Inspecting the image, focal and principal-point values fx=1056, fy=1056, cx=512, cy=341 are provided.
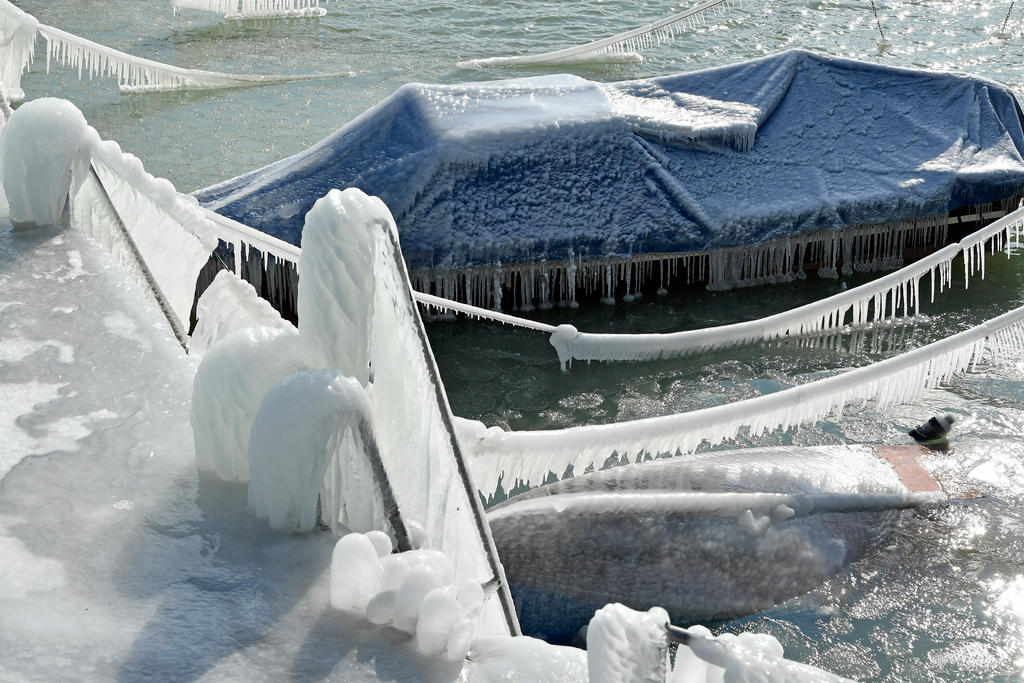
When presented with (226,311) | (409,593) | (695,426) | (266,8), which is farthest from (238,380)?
(266,8)

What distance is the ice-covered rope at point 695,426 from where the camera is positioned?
4.00m

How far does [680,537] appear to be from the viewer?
4195 millimetres

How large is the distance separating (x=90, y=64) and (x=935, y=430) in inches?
326

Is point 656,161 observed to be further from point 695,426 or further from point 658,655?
point 658,655

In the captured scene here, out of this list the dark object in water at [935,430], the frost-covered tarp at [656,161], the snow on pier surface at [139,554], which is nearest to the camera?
the snow on pier surface at [139,554]

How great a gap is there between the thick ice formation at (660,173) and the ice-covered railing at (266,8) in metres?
6.09

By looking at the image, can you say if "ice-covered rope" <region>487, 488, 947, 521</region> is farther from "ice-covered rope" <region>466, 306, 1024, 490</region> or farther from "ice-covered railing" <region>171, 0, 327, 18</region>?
"ice-covered railing" <region>171, 0, 327, 18</region>

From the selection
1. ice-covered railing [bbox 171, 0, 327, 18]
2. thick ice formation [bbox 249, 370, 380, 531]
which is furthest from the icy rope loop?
ice-covered railing [bbox 171, 0, 327, 18]

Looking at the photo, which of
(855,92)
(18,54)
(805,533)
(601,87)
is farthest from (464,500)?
(18,54)

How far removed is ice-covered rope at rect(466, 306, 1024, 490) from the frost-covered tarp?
7.90ft

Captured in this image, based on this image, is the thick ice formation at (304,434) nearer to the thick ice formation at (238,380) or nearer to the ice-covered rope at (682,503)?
the thick ice formation at (238,380)

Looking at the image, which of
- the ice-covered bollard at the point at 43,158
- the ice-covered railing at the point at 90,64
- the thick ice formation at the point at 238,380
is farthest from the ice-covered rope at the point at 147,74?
the thick ice formation at the point at 238,380

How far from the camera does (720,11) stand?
45.0 feet

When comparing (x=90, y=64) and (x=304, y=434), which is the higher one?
(x=90, y=64)
